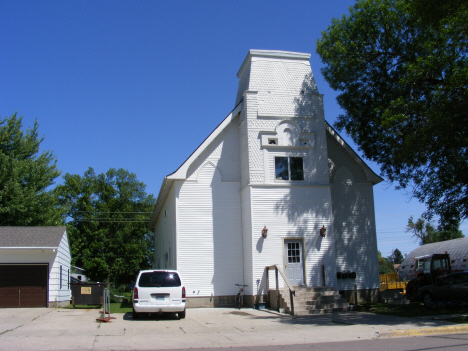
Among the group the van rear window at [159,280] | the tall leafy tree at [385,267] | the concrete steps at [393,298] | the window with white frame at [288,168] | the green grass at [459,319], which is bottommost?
the tall leafy tree at [385,267]

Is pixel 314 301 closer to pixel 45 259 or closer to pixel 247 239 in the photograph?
pixel 247 239

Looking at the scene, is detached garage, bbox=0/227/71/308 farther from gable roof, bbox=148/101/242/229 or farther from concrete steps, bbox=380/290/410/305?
concrete steps, bbox=380/290/410/305

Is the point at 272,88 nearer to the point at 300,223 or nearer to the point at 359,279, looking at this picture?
the point at 300,223

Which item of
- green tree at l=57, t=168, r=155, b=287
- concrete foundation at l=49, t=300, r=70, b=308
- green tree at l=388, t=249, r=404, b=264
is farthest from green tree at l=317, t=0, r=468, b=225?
green tree at l=388, t=249, r=404, b=264

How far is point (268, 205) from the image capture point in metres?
20.0

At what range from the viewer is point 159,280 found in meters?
14.9

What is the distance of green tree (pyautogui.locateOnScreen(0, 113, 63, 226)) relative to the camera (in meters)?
31.3

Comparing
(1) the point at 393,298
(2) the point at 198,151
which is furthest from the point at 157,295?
(1) the point at 393,298

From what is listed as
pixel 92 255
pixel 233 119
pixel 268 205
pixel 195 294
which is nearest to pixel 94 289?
pixel 195 294

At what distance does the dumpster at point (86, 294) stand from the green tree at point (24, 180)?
45.7 feet

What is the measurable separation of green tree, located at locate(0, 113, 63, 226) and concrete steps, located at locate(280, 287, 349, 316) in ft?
70.8

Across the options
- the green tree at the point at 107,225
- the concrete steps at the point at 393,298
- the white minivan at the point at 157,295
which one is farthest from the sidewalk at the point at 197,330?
the green tree at the point at 107,225

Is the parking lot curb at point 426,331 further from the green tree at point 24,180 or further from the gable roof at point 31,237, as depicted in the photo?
the green tree at point 24,180

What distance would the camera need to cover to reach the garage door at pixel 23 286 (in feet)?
66.9
